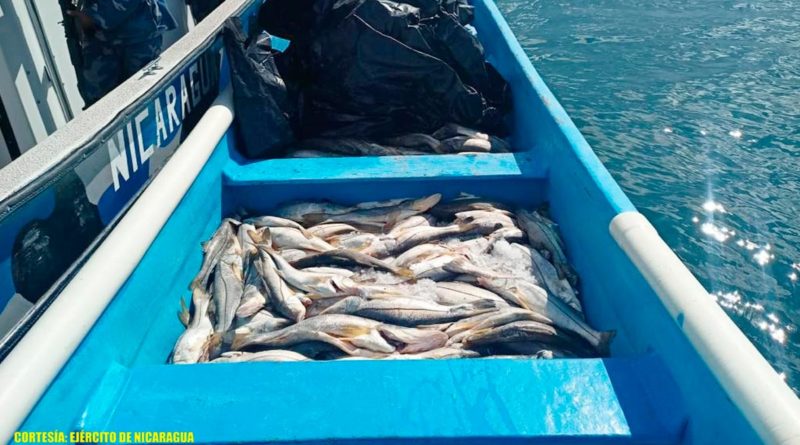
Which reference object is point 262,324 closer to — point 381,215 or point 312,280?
point 312,280

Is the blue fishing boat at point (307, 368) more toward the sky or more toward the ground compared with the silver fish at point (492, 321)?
more toward the sky

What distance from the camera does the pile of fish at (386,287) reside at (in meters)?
2.82

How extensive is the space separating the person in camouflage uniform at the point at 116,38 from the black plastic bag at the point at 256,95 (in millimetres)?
813

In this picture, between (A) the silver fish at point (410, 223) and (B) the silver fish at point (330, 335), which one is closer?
(B) the silver fish at point (330, 335)

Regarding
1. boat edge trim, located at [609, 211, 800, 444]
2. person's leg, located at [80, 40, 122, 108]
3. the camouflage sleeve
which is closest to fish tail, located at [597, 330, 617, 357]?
boat edge trim, located at [609, 211, 800, 444]

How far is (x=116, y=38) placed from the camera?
183 inches

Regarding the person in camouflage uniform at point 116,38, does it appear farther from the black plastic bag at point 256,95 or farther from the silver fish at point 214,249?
the silver fish at point 214,249

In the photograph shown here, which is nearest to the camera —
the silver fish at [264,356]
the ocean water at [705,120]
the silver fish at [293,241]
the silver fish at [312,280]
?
the silver fish at [264,356]

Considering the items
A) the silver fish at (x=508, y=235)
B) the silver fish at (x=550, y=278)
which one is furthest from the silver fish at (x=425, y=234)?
the silver fish at (x=550, y=278)

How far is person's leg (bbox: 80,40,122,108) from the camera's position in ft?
15.5

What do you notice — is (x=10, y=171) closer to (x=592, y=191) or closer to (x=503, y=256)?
(x=503, y=256)

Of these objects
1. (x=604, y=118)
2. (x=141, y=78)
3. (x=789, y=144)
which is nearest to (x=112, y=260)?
(x=141, y=78)

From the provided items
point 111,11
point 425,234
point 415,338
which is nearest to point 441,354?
point 415,338

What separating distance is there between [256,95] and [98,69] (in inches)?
63.6
